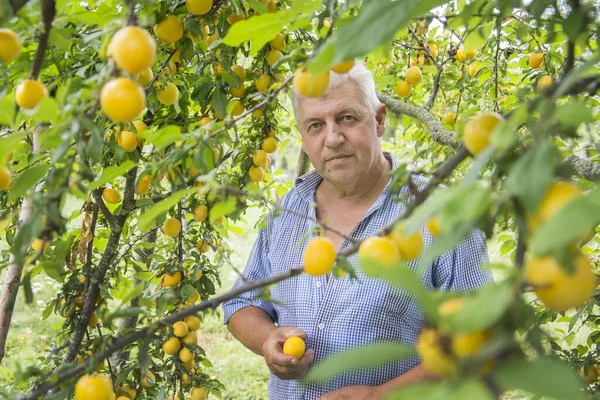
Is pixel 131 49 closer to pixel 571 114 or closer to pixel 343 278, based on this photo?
pixel 571 114

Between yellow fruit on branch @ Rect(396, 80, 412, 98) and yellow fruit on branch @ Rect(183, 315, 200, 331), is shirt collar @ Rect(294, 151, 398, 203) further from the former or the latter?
yellow fruit on branch @ Rect(183, 315, 200, 331)

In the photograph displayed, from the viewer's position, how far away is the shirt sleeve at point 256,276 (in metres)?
2.36

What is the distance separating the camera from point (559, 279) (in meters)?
0.52

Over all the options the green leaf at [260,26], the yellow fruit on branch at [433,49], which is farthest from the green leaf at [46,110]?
the yellow fruit on branch at [433,49]

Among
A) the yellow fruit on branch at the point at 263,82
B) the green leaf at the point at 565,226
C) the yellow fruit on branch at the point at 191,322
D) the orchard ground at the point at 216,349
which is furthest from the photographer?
the orchard ground at the point at 216,349

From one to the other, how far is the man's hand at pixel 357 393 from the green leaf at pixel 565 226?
1.47 metres

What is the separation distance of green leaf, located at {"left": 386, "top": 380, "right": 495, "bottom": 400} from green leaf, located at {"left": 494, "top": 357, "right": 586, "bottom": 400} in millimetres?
22

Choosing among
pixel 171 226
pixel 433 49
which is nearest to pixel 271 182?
pixel 171 226

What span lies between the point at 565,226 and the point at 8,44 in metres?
0.88

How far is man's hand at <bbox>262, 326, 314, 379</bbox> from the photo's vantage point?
6.09 ft

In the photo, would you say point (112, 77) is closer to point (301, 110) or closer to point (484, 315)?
point (484, 315)

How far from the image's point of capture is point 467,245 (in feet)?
6.55

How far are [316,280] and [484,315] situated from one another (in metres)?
1.67

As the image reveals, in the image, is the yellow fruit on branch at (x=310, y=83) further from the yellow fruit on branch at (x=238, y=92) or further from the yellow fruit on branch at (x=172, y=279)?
the yellow fruit on branch at (x=172, y=279)
